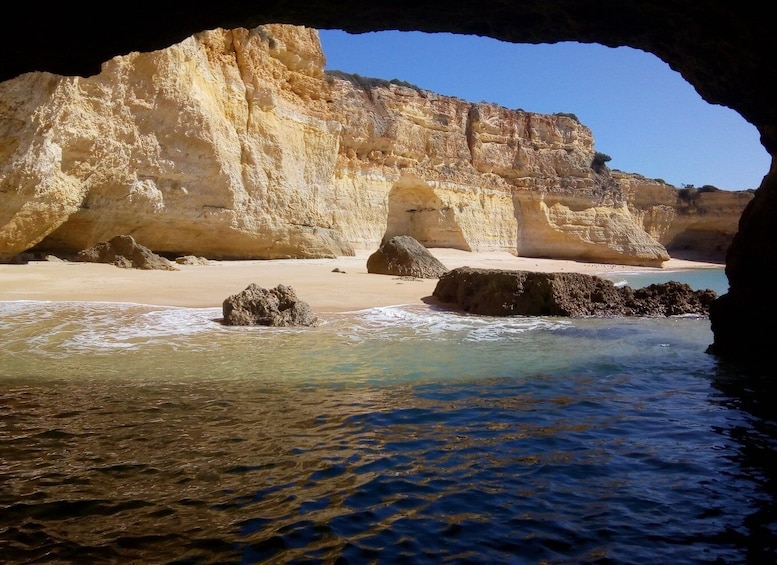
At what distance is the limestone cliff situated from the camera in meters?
14.7

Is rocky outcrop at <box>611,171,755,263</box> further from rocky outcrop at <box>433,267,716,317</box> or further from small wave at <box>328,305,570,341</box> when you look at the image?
small wave at <box>328,305,570,341</box>

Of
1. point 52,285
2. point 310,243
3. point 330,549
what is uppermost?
point 310,243

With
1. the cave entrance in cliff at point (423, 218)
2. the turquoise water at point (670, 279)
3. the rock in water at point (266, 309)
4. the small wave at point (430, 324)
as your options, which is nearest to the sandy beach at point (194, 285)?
the small wave at point (430, 324)

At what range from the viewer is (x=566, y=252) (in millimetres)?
37406

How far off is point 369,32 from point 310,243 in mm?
16174

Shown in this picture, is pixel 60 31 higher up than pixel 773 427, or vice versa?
pixel 60 31

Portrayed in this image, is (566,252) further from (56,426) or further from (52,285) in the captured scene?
(56,426)

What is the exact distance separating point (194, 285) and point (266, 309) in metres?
4.06

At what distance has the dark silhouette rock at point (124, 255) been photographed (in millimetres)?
14992

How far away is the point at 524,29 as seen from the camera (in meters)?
5.72

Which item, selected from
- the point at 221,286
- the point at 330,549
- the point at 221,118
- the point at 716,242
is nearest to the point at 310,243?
the point at 221,118

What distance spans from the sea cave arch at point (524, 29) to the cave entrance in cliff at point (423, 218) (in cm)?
2686

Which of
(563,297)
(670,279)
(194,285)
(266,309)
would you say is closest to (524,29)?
(266,309)

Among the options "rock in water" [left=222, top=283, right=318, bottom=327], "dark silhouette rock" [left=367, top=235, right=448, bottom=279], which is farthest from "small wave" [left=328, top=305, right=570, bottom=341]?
"dark silhouette rock" [left=367, top=235, right=448, bottom=279]
